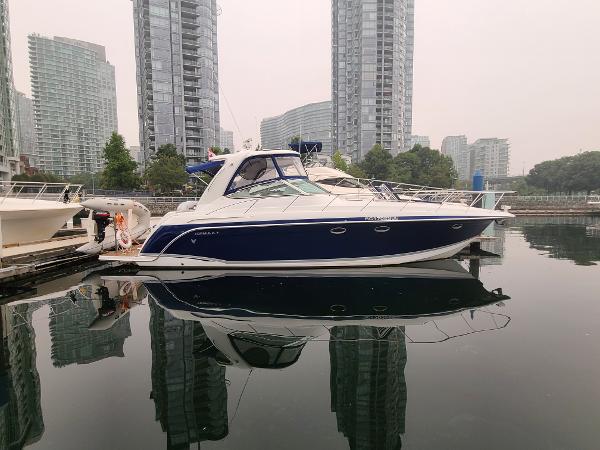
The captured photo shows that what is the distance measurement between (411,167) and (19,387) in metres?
56.2

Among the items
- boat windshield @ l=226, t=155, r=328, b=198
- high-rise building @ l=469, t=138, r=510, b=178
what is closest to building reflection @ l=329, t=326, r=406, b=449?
boat windshield @ l=226, t=155, r=328, b=198

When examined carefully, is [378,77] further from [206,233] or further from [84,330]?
[84,330]

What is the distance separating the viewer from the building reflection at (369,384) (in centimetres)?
337

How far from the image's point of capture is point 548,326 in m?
5.96

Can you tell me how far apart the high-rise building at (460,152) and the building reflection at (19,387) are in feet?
605

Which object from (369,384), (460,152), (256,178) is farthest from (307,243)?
(460,152)

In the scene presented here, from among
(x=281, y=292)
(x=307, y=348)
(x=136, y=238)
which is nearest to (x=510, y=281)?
(x=281, y=292)

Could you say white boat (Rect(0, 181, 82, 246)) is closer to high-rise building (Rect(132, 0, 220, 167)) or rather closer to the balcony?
high-rise building (Rect(132, 0, 220, 167))

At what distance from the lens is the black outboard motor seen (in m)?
12.0

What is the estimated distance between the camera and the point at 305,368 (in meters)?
4.62

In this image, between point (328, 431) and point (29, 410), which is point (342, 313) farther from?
point (29, 410)

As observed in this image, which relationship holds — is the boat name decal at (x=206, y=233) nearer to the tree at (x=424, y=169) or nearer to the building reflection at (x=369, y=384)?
the building reflection at (x=369, y=384)

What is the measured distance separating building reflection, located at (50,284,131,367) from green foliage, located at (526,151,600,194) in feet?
252

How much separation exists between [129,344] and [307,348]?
2.83 m
